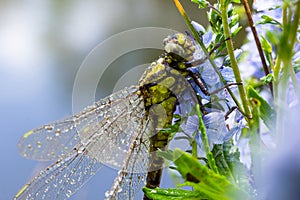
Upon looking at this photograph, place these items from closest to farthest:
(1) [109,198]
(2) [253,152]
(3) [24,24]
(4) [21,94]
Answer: (2) [253,152], (1) [109,198], (4) [21,94], (3) [24,24]

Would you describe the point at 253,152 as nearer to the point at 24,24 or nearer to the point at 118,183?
the point at 118,183

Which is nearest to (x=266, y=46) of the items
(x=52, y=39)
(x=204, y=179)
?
(x=204, y=179)

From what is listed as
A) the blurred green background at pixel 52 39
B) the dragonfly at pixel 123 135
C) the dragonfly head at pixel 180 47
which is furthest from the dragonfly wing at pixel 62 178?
the blurred green background at pixel 52 39

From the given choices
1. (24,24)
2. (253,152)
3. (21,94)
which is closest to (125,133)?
(253,152)

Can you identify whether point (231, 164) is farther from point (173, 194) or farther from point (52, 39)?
point (52, 39)

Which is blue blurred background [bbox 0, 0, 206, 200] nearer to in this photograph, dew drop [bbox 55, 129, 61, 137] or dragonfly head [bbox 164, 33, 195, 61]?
dew drop [bbox 55, 129, 61, 137]

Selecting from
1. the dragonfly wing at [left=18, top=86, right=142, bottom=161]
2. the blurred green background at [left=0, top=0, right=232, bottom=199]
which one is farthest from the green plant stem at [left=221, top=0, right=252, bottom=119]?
the blurred green background at [left=0, top=0, right=232, bottom=199]
